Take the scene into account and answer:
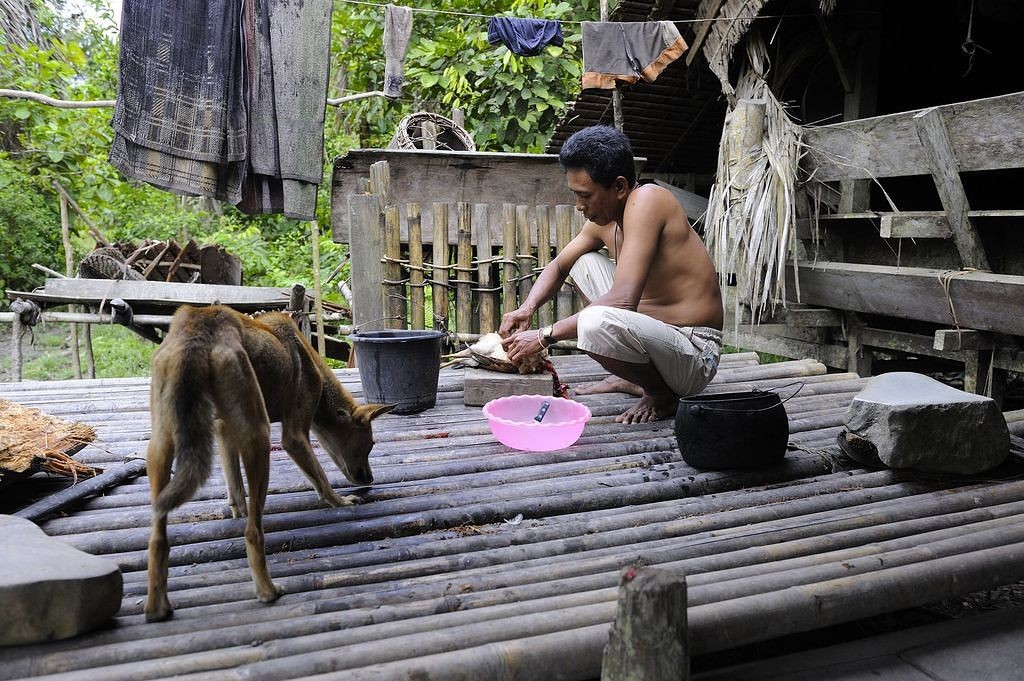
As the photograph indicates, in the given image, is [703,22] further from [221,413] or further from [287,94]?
[221,413]

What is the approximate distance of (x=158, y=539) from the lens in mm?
2312

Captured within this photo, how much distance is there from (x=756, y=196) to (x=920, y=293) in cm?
161

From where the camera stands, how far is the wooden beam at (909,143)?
4.95m

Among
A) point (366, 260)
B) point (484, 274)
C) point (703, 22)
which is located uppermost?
point (703, 22)

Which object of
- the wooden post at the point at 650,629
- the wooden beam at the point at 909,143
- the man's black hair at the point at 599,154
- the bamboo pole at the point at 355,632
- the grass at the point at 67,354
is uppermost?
the wooden beam at the point at 909,143

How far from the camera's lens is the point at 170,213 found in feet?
50.5

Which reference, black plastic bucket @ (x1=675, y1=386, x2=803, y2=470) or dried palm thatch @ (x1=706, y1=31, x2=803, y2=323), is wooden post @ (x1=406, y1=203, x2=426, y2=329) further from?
black plastic bucket @ (x1=675, y1=386, x2=803, y2=470)

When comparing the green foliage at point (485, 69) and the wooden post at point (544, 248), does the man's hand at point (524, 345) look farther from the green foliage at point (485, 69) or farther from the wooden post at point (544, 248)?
the green foliage at point (485, 69)

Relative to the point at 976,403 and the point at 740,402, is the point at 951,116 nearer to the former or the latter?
the point at 976,403

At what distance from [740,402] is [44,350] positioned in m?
13.7

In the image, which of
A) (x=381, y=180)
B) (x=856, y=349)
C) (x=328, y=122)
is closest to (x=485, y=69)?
(x=328, y=122)

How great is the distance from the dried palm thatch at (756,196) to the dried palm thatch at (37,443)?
17.1ft

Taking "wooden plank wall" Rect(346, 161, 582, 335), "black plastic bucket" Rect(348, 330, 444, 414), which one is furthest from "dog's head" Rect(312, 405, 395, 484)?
"wooden plank wall" Rect(346, 161, 582, 335)

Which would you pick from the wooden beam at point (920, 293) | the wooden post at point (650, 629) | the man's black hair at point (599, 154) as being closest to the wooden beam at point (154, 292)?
the man's black hair at point (599, 154)
